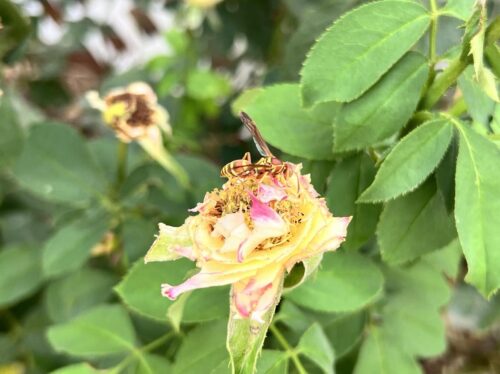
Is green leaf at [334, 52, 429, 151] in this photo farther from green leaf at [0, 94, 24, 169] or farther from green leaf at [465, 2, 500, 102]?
green leaf at [0, 94, 24, 169]

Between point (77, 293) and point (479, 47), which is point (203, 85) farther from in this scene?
point (479, 47)

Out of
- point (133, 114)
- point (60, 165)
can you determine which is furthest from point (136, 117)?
point (60, 165)

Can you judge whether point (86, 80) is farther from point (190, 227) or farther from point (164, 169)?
point (190, 227)

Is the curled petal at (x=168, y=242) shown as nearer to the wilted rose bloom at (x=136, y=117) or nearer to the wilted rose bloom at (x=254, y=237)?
the wilted rose bloom at (x=254, y=237)

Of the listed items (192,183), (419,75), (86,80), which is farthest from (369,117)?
(86,80)

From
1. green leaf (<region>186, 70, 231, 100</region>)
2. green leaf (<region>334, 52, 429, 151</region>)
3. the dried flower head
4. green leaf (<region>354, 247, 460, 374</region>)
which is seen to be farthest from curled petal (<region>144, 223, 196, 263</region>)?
green leaf (<region>186, 70, 231, 100</region>)

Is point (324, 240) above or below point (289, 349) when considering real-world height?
above
